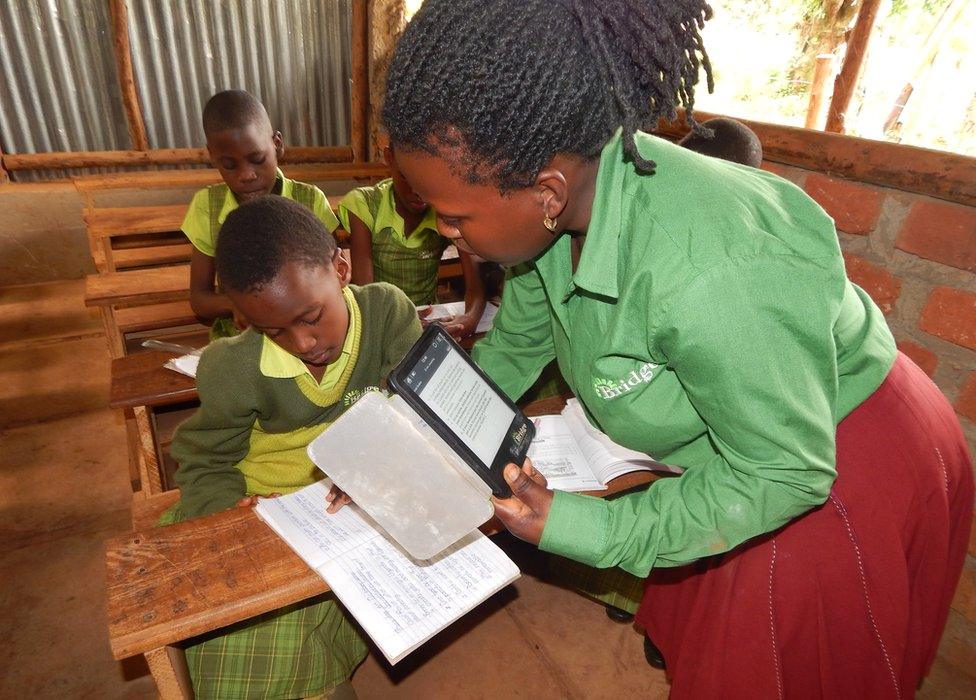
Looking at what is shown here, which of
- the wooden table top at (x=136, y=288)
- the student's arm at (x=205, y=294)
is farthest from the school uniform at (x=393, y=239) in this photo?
the wooden table top at (x=136, y=288)

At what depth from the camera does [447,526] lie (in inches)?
34.1

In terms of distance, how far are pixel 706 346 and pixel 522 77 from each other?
14.6 inches

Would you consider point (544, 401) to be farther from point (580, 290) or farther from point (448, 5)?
point (448, 5)

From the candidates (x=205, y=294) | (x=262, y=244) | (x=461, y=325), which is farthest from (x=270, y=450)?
(x=205, y=294)

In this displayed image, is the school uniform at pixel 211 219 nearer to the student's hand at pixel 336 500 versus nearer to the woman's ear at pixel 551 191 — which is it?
the student's hand at pixel 336 500

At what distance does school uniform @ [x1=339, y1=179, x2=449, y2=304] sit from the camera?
243cm

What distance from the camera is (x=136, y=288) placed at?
82.5 inches

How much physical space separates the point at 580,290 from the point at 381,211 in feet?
5.47

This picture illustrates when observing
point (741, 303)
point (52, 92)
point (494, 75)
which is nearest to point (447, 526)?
point (741, 303)

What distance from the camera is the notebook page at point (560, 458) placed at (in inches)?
45.3

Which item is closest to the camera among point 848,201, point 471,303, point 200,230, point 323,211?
point 848,201

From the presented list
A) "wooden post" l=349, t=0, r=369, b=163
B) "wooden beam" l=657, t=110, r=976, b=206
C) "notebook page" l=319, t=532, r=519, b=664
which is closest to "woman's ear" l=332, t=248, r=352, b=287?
"notebook page" l=319, t=532, r=519, b=664

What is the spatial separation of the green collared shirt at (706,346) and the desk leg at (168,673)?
575 mm

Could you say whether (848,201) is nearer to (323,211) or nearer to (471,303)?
(471,303)
